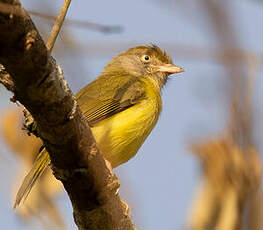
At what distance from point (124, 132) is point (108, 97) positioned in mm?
486

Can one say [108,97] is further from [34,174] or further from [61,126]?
[61,126]

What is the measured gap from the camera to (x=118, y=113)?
4.67 metres

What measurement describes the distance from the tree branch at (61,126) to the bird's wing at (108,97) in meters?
1.23

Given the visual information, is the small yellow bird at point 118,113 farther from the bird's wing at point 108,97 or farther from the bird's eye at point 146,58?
the bird's eye at point 146,58

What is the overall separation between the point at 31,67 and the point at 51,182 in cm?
252

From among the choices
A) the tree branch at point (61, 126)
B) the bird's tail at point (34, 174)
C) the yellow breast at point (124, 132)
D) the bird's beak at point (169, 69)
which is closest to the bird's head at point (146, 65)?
the bird's beak at point (169, 69)

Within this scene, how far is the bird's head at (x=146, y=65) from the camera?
5868mm

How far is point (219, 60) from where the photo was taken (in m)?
3.21

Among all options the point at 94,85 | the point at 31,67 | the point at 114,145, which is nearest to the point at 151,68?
the point at 94,85

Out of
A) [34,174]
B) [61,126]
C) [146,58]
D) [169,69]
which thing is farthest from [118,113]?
[61,126]

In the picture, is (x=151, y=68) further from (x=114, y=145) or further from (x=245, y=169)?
(x=245, y=169)

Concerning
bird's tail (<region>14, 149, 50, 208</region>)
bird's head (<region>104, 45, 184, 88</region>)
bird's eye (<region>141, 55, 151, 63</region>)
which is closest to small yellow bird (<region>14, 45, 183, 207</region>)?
bird's tail (<region>14, 149, 50, 208</region>)

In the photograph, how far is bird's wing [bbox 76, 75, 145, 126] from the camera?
15.0 feet

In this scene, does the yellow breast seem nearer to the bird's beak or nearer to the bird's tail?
the bird's tail
